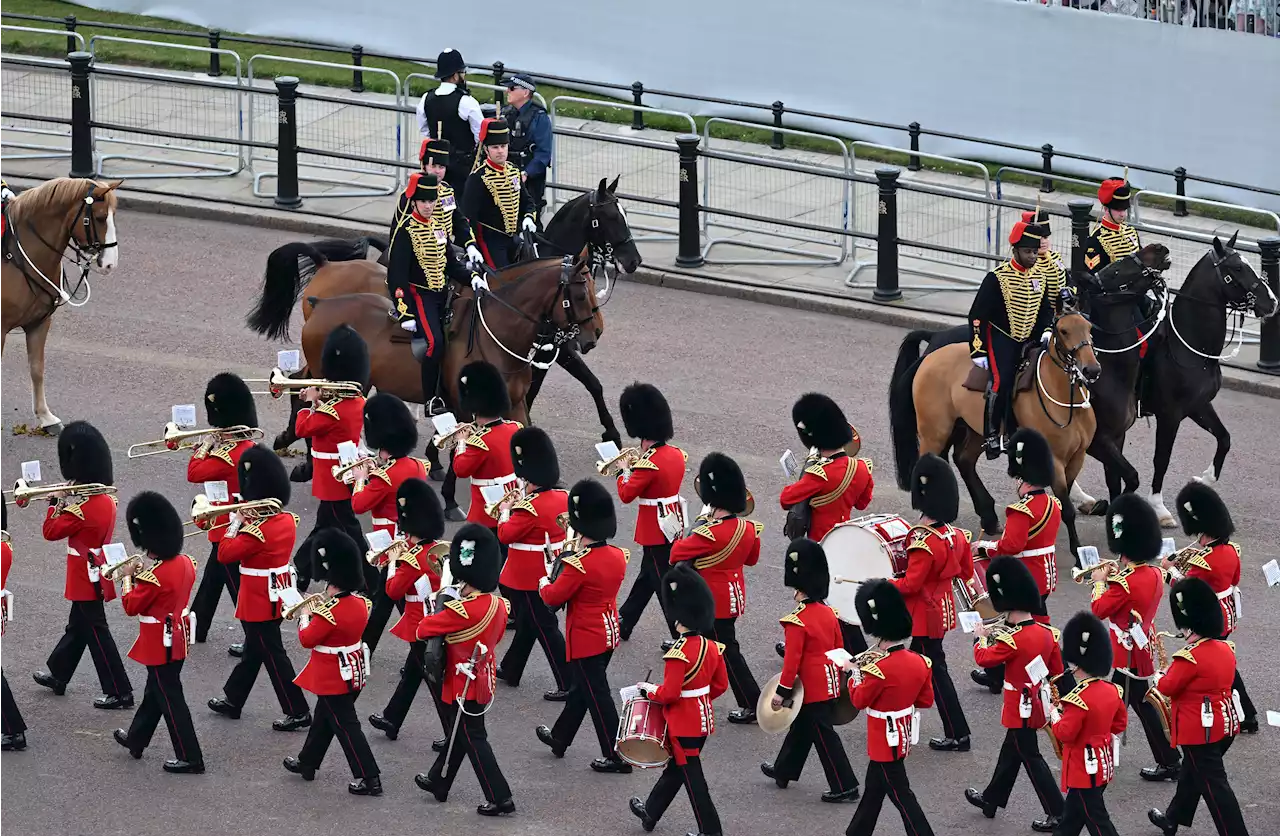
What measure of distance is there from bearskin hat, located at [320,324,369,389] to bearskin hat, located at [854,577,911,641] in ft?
14.3

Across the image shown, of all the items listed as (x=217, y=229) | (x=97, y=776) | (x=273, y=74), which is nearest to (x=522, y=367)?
(x=97, y=776)

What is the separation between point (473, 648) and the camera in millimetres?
10547

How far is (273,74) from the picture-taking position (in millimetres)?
24000

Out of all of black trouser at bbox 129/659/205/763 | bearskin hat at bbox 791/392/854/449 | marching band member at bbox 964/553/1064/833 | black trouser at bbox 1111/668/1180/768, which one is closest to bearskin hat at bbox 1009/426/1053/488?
bearskin hat at bbox 791/392/854/449

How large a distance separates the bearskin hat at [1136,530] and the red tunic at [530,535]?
287 centimetres

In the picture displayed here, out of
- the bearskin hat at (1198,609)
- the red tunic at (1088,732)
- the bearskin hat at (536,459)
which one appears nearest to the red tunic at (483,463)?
the bearskin hat at (536,459)

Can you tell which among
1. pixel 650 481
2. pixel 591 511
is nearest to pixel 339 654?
pixel 591 511

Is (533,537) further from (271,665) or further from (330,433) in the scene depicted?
(330,433)

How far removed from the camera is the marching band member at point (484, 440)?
41.4 feet

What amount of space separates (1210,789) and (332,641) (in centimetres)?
418

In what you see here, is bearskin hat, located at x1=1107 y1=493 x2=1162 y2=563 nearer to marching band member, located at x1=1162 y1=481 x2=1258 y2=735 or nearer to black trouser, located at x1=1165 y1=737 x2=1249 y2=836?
marching band member, located at x1=1162 y1=481 x2=1258 y2=735

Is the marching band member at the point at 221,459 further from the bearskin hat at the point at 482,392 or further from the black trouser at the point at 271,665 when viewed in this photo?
the bearskin hat at the point at 482,392

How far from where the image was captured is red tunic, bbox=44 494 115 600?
11.5m

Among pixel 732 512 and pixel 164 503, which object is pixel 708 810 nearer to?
pixel 732 512
